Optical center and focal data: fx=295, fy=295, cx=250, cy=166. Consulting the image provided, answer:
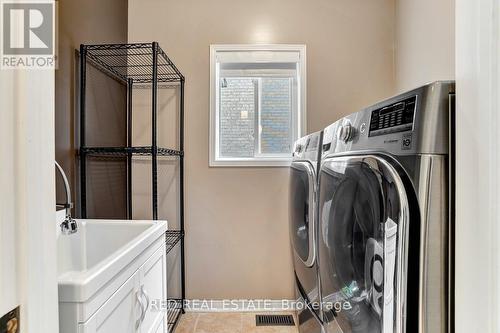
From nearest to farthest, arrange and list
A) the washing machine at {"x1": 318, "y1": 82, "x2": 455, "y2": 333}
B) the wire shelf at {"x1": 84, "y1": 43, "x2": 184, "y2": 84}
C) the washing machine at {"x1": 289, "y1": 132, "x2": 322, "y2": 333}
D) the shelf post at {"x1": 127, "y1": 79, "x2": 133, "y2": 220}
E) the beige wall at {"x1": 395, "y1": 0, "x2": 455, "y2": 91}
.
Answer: the washing machine at {"x1": 318, "y1": 82, "x2": 455, "y2": 333}
the washing machine at {"x1": 289, "y1": 132, "x2": 322, "y2": 333}
the beige wall at {"x1": 395, "y1": 0, "x2": 455, "y2": 91}
the wire shelf at {"x1": 84, "y1": 43, "x2": 184, "y2": 84}
the shelf post at {"x1": 127, "y1": 79, "x2": 133, "y2": 220}

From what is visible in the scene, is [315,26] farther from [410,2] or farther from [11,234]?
[11,234]

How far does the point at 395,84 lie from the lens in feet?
7.30

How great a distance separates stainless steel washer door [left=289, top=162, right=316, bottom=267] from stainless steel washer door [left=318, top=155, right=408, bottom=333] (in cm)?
18

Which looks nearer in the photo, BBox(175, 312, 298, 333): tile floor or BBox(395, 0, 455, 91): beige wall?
BBox(395, 0, 455, 91): beige wall

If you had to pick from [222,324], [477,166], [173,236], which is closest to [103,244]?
[173,236]

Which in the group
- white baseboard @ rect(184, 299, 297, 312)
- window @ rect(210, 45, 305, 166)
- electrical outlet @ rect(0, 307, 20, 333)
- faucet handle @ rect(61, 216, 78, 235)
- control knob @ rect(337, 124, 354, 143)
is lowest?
white baseboard @ rect(184, 299, 297, 312)

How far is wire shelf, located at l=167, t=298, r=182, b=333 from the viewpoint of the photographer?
1.99m

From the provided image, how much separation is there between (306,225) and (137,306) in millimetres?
844

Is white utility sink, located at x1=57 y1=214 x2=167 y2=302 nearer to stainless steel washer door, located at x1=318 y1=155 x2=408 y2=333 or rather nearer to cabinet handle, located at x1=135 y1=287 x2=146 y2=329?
cabinet handle, located at x1=135 y1=287 x2=146 y2=329

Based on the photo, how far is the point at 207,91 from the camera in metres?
2.24

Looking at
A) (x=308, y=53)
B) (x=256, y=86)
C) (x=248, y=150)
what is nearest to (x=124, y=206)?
(x=248, y=150)

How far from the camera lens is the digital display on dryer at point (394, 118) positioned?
2.16ft

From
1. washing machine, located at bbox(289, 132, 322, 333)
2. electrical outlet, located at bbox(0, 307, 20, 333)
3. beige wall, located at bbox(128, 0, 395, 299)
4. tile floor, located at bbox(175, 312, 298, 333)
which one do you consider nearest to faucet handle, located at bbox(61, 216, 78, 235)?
electrical outlet, located at bbox(0, 307, 20, 333)

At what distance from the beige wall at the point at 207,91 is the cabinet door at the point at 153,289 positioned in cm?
88
